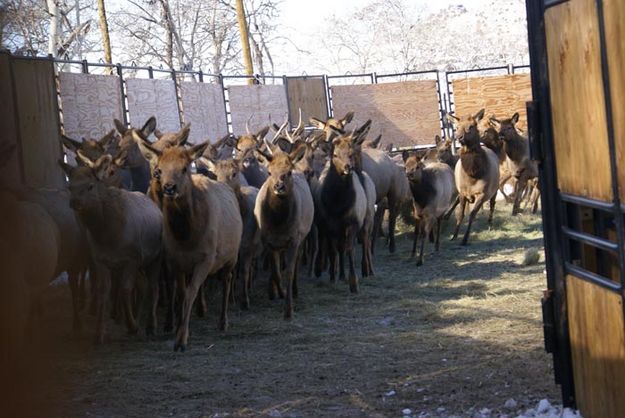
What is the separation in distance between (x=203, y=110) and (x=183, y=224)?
40.6ft

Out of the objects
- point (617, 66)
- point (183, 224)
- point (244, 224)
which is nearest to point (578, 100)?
point (617, 66)

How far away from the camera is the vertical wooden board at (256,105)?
2477cm

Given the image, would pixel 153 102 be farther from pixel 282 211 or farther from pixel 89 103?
pixel 282 211

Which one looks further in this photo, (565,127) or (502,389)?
(502,389)

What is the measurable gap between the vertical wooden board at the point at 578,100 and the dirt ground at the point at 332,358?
1.86 metres

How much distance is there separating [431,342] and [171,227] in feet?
9.41

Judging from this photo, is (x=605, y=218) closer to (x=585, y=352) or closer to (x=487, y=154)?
(x=585, y=352)

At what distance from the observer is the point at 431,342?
368 inches

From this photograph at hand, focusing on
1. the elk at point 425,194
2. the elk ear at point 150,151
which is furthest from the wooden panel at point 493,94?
the elk ear at point 150,151

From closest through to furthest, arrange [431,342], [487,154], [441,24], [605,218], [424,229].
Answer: [605,218] → [431,342] → [424,229] → [487,154] → [441,24]

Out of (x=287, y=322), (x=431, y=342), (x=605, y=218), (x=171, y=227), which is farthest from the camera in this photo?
(x=287, y=322)

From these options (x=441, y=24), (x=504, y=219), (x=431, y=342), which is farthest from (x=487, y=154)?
(x=441, y=24)

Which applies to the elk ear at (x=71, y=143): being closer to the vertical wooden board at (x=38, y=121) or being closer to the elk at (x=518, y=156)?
the vertical wooden board at (x=38, y=121)

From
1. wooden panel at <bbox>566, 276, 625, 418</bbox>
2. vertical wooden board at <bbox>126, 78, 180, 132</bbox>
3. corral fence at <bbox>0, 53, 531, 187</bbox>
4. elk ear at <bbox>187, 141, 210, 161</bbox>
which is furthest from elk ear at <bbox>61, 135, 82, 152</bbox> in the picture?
wooden panel at <bbox>566, 276, 625, 418</bbox>
